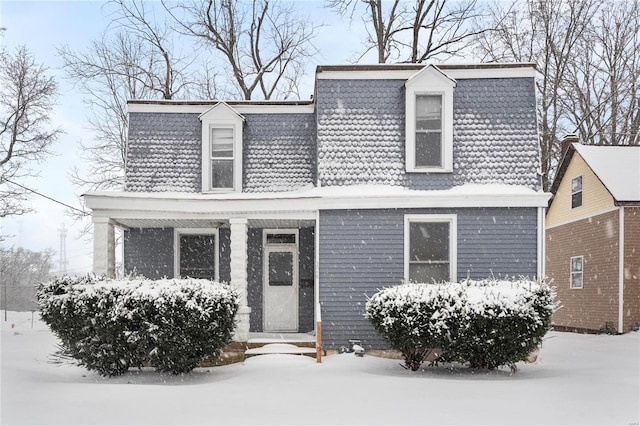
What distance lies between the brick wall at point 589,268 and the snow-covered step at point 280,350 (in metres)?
10.9

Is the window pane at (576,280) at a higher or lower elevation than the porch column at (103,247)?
lower

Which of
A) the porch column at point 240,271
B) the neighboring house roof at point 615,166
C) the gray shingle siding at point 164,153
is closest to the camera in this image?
the porch column at point 240,271

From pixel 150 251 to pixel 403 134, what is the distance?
5.96 metres

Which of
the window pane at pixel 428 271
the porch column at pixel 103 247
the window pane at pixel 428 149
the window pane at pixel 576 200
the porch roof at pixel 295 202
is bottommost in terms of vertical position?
the window pane at pixel 428 271

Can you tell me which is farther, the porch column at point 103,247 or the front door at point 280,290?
the front door at point 280,290

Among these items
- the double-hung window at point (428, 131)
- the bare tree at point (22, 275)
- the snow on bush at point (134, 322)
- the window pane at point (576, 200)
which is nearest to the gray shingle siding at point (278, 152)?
the double-hung window at point (428, 131)

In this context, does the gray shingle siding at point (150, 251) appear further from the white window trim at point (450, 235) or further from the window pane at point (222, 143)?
the white window trim at point (450, 235)

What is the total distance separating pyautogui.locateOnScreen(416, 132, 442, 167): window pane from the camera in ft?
37.7

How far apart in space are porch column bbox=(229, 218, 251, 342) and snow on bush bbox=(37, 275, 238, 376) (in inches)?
60.3

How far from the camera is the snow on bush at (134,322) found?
8734 millimetres

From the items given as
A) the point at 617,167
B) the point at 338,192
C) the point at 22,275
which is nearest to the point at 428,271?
the point at 338,192

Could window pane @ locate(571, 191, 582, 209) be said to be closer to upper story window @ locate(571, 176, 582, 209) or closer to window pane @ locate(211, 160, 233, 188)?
upper story window @ locate(571, 176, 582, 209)

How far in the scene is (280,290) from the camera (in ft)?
41.4

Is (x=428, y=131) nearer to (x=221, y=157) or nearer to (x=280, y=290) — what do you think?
(x=221, y=157)
